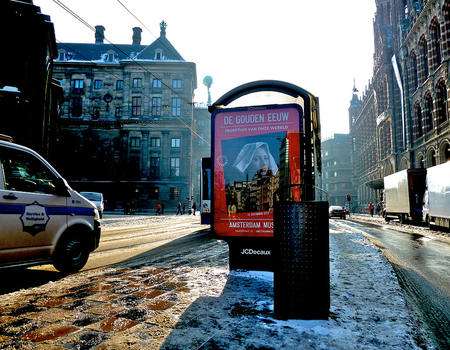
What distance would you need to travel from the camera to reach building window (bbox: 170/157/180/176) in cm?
4941

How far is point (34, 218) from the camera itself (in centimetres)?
452

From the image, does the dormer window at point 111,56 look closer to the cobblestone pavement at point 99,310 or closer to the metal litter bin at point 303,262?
the cobblestone pavement at point 99,310

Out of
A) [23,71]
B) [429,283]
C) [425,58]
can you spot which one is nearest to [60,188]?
[429,283]

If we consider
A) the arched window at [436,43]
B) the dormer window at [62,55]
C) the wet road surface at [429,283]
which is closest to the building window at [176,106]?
the dormer window at [62,55]

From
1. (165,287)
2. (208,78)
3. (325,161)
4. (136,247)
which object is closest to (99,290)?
(165,287)

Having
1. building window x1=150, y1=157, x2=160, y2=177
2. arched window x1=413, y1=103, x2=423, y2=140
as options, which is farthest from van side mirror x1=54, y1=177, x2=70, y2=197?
building window x1=150, y1=157, x2=160, y2=177

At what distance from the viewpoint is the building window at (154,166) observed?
4934cm

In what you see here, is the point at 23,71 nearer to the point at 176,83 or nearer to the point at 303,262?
the point at 303,262

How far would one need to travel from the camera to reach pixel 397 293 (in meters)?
3.99

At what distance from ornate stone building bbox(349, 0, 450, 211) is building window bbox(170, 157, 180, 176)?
95.2ft

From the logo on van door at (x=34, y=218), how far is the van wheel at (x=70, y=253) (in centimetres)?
48

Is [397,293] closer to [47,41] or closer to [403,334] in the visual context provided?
[403,334]

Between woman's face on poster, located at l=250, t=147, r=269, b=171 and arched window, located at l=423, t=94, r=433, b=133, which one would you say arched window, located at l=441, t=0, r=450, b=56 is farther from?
woman's face on poster, located at l=250, t=147, r=269, b=171

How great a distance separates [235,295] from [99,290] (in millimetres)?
1775
